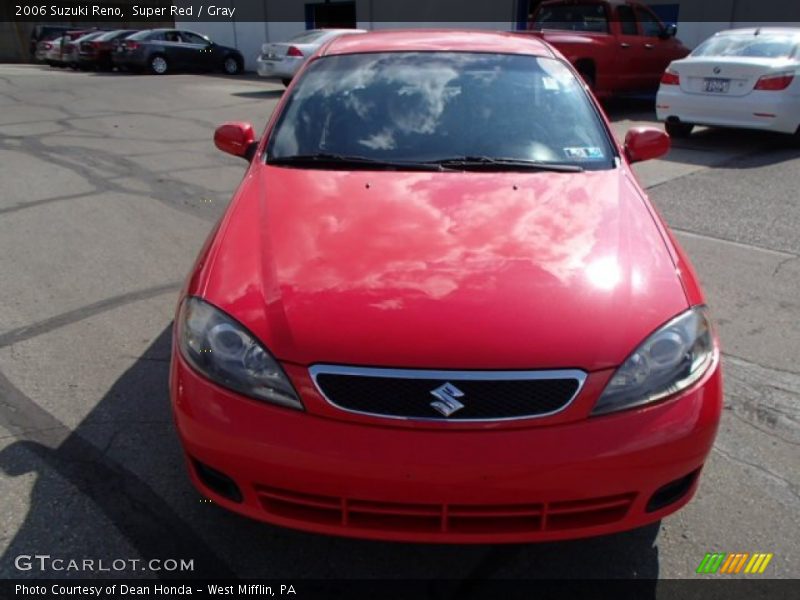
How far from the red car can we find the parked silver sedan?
14.0 m

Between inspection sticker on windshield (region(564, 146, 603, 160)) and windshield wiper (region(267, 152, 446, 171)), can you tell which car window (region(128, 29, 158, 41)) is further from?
inspection sticker on windshield (region(564, 146, 603, 160))

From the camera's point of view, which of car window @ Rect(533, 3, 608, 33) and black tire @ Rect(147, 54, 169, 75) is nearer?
car window @ Rect(533, 3, 608, 33)

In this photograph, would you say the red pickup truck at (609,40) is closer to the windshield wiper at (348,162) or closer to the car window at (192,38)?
the windshield wiper at (348,162)

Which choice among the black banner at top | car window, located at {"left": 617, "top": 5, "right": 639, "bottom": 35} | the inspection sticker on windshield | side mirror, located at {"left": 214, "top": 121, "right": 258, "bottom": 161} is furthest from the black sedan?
the inspection sticker on windshield

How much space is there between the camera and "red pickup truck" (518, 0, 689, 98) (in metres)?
11.5

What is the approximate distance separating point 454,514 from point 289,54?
15.3 meters

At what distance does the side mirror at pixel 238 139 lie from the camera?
384 centimetres

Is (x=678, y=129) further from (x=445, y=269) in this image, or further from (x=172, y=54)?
(x=172, y=54)

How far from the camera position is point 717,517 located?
2.59 m

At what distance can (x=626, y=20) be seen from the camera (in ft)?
40.0

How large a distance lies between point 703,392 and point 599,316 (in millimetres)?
393

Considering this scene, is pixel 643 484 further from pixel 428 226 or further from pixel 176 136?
pixel 176 136

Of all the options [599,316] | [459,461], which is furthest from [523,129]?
[459,461]

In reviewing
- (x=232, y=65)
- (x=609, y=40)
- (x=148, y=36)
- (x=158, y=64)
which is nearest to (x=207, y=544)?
(x=609, y=40)
